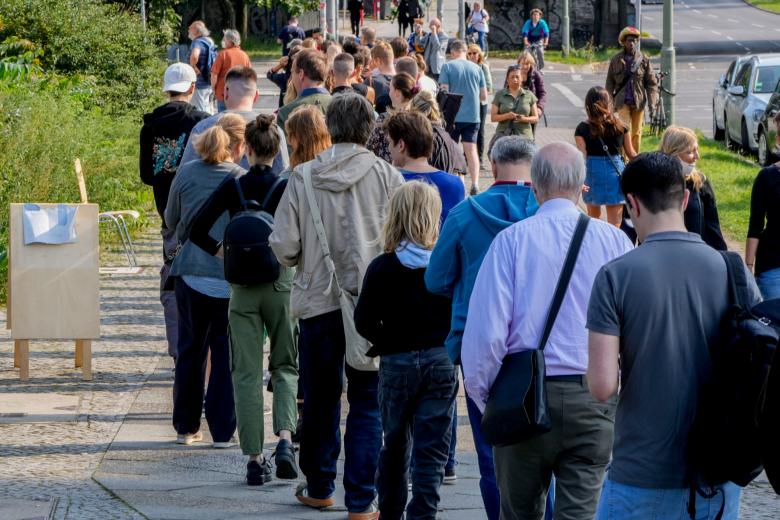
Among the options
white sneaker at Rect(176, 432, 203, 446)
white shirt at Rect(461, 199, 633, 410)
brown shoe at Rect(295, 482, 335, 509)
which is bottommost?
white sneaker at Rect(176, 432, 203, 446)

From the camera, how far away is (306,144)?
7.15 metres

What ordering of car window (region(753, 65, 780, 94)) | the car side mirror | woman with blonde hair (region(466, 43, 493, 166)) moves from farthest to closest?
car window (region(753, 65, 780, 94)) < the car side mirror < woman with blonde hair (region(466, 43, 493, 166))

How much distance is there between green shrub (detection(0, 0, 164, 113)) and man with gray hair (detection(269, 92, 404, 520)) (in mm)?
13226

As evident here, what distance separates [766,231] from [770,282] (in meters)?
0.29

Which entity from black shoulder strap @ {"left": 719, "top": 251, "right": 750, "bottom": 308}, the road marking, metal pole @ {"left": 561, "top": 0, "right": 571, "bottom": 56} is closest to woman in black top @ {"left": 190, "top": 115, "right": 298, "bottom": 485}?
black shoulder strap @ {"left": 719, "top": 251, "right": 750, "bottom": 308}

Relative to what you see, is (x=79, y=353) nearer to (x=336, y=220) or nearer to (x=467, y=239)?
(x=336, y=220)

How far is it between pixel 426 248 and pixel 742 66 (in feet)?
64.1

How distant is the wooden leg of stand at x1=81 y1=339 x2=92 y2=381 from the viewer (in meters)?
9.25

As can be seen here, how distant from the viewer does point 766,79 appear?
A: 23.2 metres

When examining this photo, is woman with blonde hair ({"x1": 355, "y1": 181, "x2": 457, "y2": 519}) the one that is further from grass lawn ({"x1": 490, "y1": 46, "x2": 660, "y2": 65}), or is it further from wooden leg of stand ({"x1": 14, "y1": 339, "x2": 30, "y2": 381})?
grass lawn ({"x1": 490, "y1": 46, "x2": 660, "y2": 65})

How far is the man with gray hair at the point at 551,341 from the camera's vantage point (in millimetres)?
4777

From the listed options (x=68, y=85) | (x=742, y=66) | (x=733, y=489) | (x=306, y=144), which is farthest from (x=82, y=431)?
(x=742, y=66)

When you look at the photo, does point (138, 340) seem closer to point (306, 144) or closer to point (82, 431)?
point (82, 431)

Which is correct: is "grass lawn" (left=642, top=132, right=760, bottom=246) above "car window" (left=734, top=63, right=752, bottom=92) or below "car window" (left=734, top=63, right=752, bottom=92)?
below
